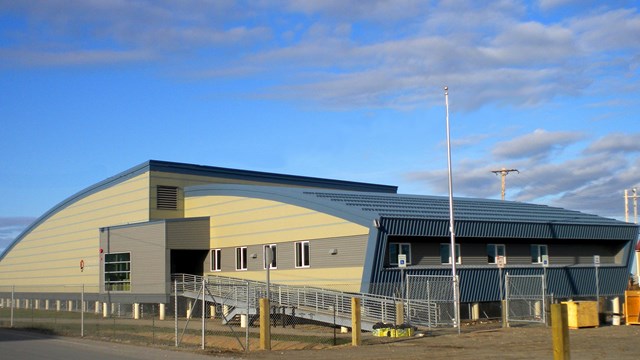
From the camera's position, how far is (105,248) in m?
51.8

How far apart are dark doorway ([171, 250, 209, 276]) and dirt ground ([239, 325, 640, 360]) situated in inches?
908

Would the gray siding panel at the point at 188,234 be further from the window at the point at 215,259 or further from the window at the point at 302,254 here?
the window at the point at 302,254

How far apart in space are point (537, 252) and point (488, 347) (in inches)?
797

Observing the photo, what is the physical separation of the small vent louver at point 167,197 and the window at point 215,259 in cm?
468

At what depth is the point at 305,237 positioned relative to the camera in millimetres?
40062

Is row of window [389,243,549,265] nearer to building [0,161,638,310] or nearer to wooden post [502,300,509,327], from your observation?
building [0,161,638,310]

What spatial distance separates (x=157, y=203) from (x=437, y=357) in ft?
103

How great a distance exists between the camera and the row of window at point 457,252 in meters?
37.6

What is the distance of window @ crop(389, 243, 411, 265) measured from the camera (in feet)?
123

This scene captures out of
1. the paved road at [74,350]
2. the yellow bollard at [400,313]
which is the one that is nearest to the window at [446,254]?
the yellow bollard at [400,313]

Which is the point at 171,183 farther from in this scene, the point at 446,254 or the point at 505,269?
the point at 505,269

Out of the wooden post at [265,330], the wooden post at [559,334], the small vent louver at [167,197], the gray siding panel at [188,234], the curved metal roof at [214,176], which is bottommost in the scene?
the wooden post at [265,330]

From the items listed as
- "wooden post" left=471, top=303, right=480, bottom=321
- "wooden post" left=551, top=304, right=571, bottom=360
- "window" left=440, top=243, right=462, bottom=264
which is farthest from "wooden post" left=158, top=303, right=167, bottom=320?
"wooden post" left=551, top=304, right=571, bottom=360

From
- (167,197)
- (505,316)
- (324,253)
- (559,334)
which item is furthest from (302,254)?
(559,334)
